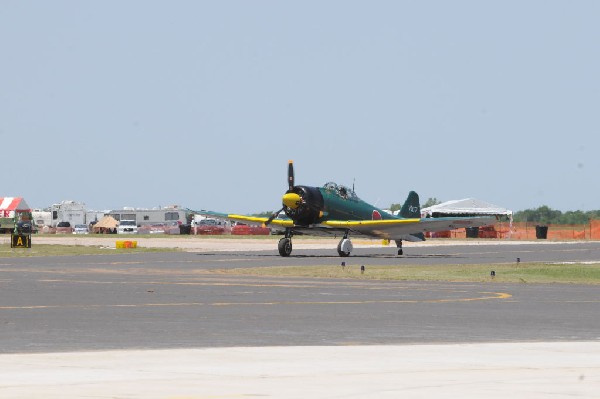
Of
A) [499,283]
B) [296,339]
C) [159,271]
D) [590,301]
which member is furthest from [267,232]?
[296,339]

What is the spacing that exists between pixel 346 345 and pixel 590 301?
41.2ft

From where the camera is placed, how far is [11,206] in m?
158

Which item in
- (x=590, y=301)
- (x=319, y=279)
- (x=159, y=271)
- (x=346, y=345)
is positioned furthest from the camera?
(x=159, y=271)

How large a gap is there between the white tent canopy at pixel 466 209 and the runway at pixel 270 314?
→ 116m

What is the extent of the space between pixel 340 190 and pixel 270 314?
136 ft

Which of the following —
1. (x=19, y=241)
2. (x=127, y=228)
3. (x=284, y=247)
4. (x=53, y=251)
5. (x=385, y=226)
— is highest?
(x=127, y=228)

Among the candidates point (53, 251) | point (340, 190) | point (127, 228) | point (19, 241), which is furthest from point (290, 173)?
point (127, 228)

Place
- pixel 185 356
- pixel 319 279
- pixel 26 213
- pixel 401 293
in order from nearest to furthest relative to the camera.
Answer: pixel 185 356, pixel 401 293, pixel 319 279, pixel 26 213

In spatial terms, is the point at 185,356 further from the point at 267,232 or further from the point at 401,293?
the point at 267,232

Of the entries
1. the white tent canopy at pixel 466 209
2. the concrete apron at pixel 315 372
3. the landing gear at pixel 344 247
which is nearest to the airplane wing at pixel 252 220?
the landing gear at pixel 344 247

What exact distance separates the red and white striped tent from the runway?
377 feet

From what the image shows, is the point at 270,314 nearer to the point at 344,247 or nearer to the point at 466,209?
the point at 344,247

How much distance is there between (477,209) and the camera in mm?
165000

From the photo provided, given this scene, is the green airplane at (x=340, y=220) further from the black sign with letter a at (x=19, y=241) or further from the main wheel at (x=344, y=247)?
the black sign with letter a at (x=19, y=241)
